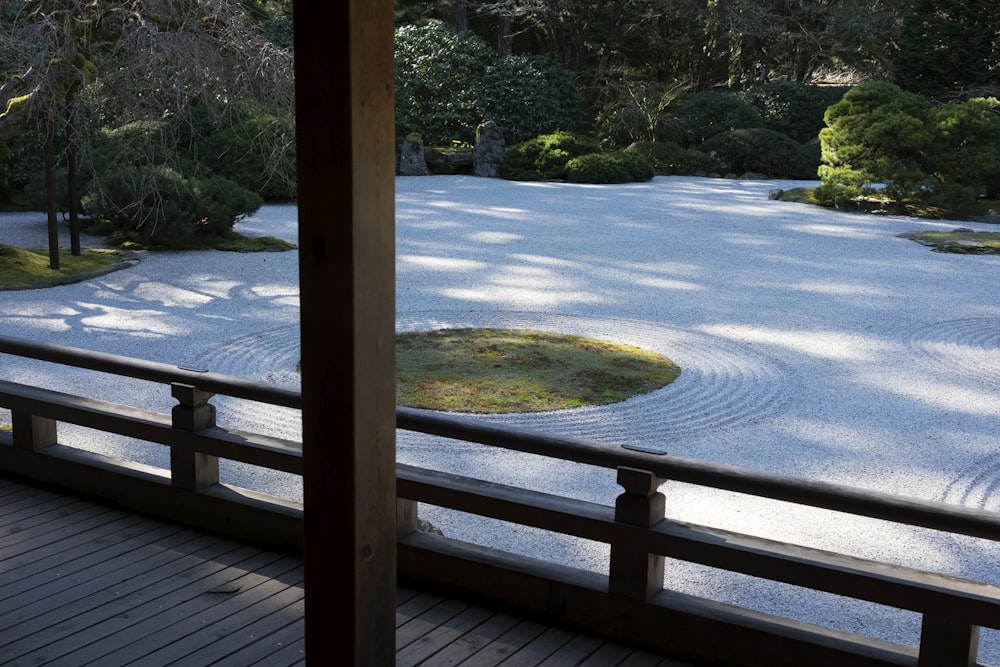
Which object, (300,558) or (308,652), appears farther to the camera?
(300,558)

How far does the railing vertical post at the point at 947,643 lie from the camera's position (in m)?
2.30

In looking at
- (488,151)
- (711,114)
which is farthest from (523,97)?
(711,114)

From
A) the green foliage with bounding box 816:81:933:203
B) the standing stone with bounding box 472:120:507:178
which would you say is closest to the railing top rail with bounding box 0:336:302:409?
the green foliage with bounding box 816:81:933:203

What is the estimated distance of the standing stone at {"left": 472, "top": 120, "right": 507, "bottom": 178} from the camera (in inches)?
820

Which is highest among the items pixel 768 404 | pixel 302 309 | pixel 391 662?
pixel 302 309

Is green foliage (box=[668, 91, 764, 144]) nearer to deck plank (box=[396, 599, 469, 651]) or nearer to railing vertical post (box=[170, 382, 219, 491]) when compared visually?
railing vertical post (box=[170, 382, 219, 491])

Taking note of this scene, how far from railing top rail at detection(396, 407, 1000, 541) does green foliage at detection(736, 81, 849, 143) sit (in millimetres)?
20799

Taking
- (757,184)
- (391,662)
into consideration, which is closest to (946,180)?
(757,184)

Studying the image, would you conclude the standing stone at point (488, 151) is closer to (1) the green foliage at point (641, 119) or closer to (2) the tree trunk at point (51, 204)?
(1) the green foliage at point (641, 119)

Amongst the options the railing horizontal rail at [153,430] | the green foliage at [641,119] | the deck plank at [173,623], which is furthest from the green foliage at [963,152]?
the deck plank at [173,623]

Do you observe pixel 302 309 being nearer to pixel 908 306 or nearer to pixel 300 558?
pixel 300 558

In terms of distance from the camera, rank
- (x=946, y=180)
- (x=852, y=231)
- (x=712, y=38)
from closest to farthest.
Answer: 1. (x=852, y=231)
2. (x=946, y=180)
3. (x=712, y=38)

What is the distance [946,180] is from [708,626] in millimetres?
14362

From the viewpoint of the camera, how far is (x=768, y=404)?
6.25 meters
